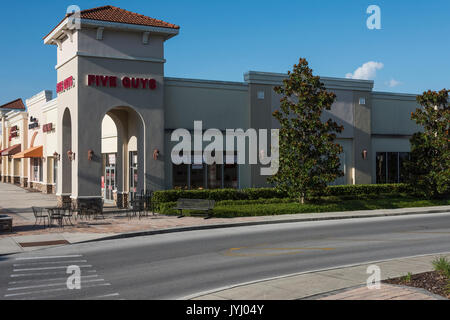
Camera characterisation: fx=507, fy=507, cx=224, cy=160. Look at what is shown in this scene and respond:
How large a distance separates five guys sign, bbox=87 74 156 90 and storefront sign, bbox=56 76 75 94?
3.97 ft

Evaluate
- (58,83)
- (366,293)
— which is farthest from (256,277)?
(58,83)

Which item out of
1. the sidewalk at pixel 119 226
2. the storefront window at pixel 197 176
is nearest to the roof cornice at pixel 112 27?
the storefront window at pixel 197 176

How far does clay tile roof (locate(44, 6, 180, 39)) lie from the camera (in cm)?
2657

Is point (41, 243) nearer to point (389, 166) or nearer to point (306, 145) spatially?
point (306, 145)

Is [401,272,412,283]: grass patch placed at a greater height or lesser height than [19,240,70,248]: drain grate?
greater

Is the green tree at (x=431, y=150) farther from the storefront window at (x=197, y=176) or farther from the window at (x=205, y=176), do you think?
the storefront window at (x=197, y=176)

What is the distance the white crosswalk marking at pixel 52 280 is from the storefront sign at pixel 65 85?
14141mm

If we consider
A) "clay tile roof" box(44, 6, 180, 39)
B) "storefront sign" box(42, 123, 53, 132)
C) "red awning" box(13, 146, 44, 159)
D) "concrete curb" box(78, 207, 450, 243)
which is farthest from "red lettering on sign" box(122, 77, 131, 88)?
"red awning" box(13, 146, 44, 159)

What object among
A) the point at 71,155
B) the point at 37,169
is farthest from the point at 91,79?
the point at 37,169

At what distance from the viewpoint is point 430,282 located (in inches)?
400

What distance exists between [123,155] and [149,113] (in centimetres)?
487

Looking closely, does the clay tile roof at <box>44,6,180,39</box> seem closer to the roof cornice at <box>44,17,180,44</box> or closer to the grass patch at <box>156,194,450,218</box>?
the roof cornice at <box>44,17,180,44</box>
